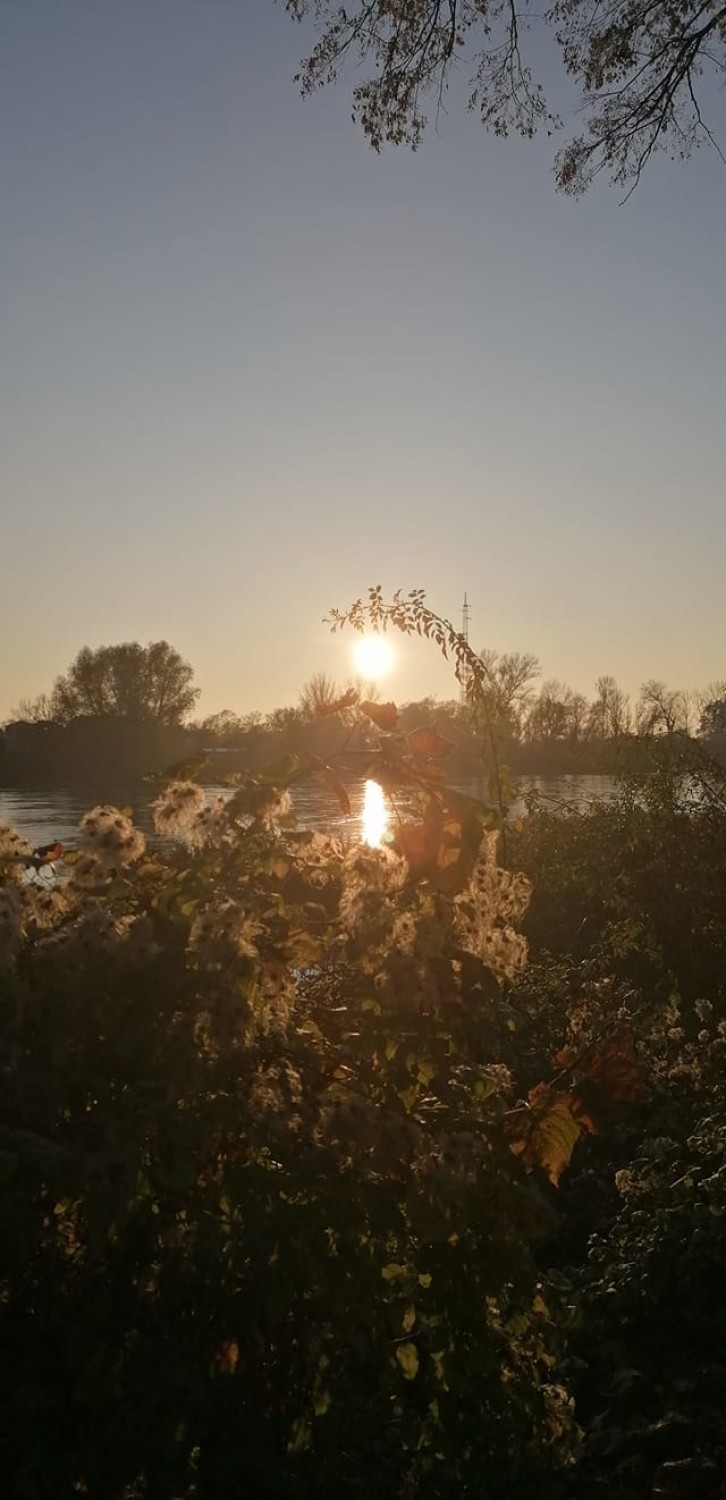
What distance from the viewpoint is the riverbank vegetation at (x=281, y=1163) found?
106 inches

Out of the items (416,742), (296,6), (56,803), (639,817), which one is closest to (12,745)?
(56,803)

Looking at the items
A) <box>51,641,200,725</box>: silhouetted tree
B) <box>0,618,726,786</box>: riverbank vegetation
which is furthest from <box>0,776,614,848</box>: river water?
<box>51,641,200,725</box>: silhouetted tree

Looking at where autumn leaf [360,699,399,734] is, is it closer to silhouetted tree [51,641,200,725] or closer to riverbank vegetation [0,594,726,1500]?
riverbank vegetation [0,594,726,1500]

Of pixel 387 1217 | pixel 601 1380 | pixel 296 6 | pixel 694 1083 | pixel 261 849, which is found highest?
pixel 296 6

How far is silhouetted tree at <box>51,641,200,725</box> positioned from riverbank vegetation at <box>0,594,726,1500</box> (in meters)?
84.7

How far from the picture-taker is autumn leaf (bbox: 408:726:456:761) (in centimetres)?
355

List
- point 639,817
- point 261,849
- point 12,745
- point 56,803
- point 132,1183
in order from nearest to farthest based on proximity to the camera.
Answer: point 132,1183 → point 261,849 → point 639,817 → point 56,803 → point 12,745

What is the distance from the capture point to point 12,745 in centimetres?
6819

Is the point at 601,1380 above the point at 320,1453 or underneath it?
underneath

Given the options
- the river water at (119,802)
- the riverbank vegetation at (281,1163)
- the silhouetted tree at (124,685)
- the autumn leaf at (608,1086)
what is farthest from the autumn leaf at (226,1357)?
the silhouetted tree at (124,685)

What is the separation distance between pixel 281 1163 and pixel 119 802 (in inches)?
1657

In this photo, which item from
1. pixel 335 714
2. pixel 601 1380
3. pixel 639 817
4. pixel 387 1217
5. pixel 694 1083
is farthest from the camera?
pixel 639 817

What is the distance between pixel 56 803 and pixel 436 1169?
45.7m

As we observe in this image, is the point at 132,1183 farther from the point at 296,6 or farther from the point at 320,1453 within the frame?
the point at 296,6
